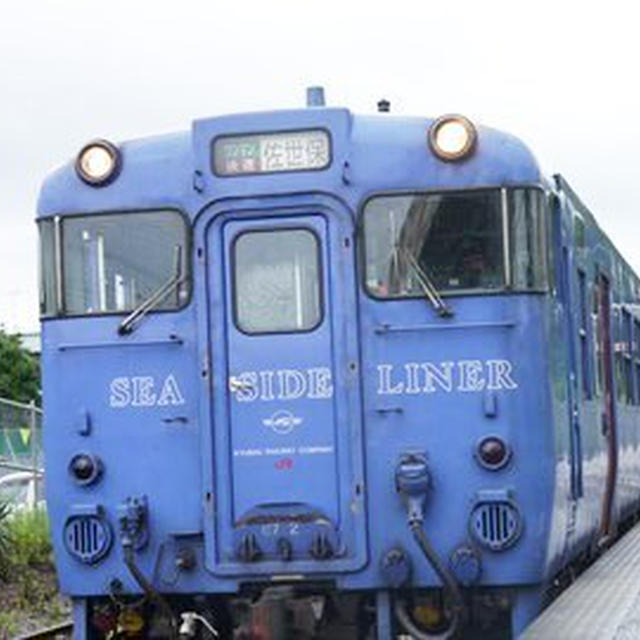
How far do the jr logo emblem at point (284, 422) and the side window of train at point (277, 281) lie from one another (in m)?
0.44

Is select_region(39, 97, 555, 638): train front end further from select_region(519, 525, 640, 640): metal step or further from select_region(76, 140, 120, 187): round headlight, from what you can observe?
select_region(519, 525, 640, 640): metal step

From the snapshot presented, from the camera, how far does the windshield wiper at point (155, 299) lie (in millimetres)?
9297

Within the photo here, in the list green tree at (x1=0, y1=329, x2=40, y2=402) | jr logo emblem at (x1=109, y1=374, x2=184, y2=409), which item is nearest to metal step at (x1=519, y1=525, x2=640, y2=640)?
jr logo emblem at (x1=109, y1=374, x2=184, y2=409)

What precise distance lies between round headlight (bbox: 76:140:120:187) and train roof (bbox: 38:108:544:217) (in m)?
0.04

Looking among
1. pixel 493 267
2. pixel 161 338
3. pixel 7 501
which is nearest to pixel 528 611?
pixel 493 267

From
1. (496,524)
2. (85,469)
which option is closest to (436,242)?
(496,524)

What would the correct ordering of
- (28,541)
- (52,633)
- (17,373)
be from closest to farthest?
(52,633)
(28,541)
(17,373)

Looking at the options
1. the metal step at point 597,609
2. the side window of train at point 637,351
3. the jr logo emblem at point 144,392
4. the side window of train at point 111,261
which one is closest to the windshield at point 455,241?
the side window of train at point 111,261

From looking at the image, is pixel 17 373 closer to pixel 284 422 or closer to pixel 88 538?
pixel 88 538

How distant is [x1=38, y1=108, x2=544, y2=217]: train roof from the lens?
9.06m

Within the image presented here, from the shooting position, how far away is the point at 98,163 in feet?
31.0

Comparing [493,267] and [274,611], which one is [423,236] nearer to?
[493,267]

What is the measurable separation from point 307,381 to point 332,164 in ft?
3.80

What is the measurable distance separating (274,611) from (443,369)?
5.01 feet
